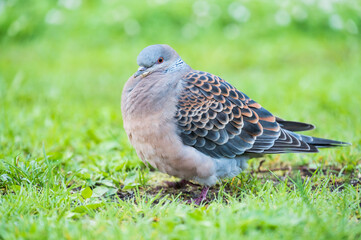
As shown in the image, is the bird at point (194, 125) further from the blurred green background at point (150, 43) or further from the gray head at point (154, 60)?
the blurred green background at point (150, 43)

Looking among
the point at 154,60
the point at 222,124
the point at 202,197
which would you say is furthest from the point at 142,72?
the point at 202,197

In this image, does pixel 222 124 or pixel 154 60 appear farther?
pixel 154 60

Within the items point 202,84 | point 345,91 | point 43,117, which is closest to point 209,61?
point 345,91

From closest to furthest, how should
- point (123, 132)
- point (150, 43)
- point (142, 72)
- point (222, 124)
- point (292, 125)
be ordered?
point (222, 124)
point (142, 72)
point (292, 125)
point (123, 132)
point (150, 43)

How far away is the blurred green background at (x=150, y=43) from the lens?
536 cm

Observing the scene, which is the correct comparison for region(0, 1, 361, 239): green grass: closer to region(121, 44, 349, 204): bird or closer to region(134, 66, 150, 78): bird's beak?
region(121, 44, 349, 204): bird

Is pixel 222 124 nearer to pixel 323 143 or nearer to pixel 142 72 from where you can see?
pixel 142 72

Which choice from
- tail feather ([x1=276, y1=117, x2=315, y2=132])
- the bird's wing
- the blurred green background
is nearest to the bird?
the bird's wing

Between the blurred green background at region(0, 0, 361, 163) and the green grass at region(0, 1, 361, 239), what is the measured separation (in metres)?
0.03

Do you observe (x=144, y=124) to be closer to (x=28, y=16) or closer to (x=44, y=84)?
(x=44, y=84)

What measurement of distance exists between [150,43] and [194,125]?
5811 millimetres

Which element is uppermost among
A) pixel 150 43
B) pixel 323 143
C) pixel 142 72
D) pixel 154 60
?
pixel 150 43

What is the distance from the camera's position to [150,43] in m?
8.98

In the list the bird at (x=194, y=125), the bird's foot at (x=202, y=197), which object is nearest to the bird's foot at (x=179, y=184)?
the bird at (x=194, y=125)
